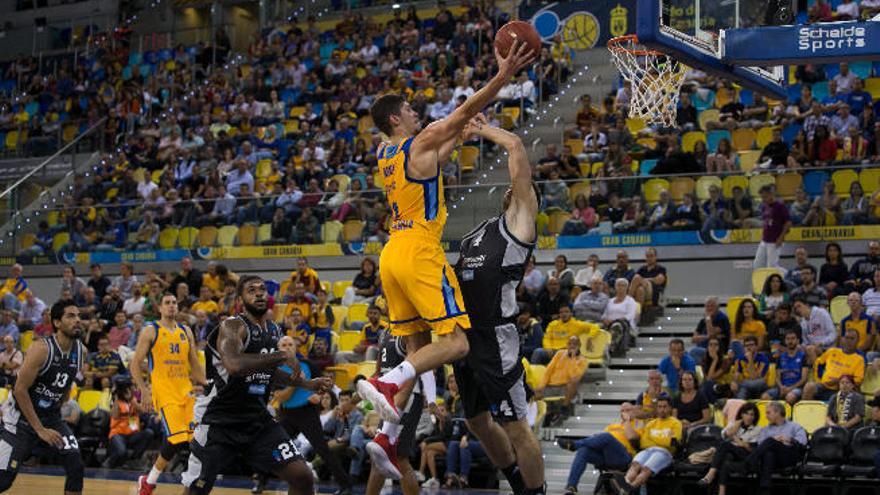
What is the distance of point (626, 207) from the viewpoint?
1823 centimetres

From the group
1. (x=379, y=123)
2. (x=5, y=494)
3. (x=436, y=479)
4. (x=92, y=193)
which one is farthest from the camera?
(x=92, y=193)

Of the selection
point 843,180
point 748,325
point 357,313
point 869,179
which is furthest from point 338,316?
point 869,179

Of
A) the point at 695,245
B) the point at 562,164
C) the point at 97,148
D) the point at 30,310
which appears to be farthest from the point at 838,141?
the point at 97,148

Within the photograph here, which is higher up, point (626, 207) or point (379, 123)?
point (379, 123)

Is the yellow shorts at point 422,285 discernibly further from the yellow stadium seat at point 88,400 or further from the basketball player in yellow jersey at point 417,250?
the yellow stadium seat at point 88,400

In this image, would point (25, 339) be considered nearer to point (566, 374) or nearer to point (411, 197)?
point (566, 374)

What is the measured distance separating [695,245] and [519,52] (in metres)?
10.8

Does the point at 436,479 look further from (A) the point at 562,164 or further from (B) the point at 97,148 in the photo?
(B) the point at 97,148

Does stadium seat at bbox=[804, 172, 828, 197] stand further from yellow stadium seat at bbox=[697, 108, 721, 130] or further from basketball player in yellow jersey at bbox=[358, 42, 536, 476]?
basketball player in yellow jersey at bbox=[358, 42, 536, 476]

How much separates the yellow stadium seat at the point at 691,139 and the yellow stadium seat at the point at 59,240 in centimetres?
1142

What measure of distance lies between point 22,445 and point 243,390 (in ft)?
7.37

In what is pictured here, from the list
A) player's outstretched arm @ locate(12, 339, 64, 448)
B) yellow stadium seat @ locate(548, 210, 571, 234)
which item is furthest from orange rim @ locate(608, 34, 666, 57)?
yellow stadium seat @ locate(548, 210, 571, 234)

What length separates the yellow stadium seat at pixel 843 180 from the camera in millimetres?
16484

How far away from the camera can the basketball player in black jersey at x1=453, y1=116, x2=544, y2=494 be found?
8.36m
